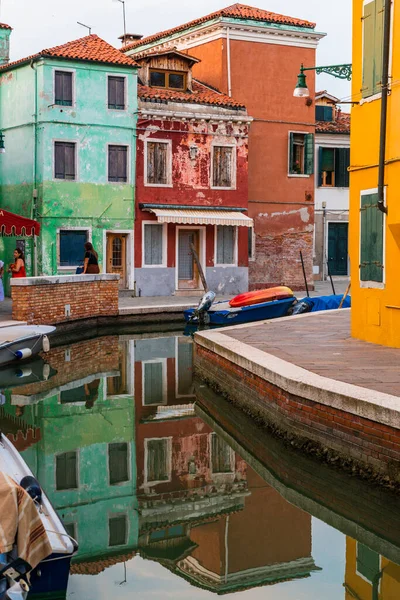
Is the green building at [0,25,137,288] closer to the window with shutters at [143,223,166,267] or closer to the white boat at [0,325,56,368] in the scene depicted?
the window with shutters at [143,223,166,267]

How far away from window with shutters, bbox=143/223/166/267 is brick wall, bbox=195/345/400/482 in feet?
53.2

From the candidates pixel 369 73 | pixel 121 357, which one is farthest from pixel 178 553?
pixel 121 357

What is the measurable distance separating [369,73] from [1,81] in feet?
60.6

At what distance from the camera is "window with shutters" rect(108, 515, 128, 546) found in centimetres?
805

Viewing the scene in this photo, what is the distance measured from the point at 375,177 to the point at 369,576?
808 centimetres

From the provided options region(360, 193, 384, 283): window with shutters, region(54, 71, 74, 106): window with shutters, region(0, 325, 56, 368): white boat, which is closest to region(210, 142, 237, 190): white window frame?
region(54, 71, 74, 106): window with shutters

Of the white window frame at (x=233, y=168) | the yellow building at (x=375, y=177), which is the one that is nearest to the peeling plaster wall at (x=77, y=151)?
the white window frame at (x=233, y=168)

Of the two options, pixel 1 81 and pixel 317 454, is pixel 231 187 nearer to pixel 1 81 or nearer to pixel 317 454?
pixel 1 81

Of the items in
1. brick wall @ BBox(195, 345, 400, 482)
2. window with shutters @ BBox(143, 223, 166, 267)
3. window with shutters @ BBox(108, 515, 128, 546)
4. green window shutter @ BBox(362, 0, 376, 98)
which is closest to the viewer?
window with shutters @ BBox(108, 515, 128, 546)

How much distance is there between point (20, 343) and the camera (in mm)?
16844

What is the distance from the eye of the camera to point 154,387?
15.4 metres

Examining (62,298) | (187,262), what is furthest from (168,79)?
(62,298)

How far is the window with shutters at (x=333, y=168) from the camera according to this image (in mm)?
36219

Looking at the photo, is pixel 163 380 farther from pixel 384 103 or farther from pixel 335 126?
pixel 335 126
